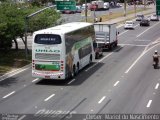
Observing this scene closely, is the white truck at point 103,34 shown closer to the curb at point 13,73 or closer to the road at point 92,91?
the road at point 92,91

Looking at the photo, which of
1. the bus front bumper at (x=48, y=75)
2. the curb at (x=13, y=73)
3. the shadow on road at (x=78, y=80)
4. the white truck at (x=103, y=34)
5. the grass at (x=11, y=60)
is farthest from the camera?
the white truck at (x=103, y=34)

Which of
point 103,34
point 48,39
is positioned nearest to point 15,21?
point 48,39

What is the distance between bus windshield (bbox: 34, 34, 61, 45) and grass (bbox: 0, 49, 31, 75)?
5.84 metres

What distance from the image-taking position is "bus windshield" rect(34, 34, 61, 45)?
1232 inches

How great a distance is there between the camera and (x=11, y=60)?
137ft

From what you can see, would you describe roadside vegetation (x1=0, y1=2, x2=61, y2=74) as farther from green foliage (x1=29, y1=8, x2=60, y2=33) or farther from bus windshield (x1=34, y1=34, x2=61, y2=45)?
bus windshield (x1=34, y1=34, x2=61, y2=45)

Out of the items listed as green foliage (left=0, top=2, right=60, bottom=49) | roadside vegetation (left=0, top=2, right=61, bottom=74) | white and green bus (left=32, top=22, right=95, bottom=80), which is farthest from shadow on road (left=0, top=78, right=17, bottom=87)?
green foliage (left=0, top=2, right=60, bottom=49)

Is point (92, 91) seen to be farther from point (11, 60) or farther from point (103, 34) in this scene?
point (103, 34)

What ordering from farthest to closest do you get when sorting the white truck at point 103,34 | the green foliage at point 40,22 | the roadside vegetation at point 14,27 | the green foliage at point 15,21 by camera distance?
the white truck at point 103,34, the green foliage at point 40,22, the green foliage at point 15,21, the roadside vegetation at point 14,27

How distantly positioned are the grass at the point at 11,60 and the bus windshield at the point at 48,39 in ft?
19.2

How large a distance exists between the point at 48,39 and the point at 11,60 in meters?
11.2

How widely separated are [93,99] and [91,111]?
9.65 feet

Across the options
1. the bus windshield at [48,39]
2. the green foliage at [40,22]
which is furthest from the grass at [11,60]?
the bus windshield at [48,39]

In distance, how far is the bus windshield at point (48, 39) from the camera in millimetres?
31297
